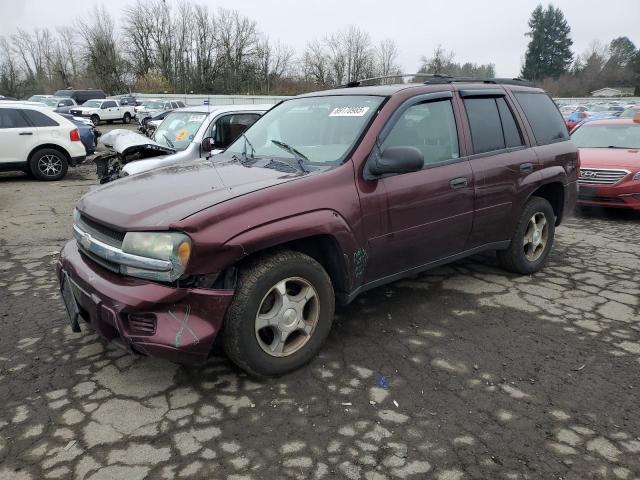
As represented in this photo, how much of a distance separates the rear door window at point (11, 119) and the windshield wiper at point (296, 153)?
9.26m

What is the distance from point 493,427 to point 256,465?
1265 millimetres

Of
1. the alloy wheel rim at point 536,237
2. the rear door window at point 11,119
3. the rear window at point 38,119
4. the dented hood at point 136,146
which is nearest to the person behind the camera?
the alloy wheel rim at point 536,237

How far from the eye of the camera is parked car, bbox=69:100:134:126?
31561mm

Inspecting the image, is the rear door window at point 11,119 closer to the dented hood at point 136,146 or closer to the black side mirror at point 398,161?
the dented hood at point 136,146

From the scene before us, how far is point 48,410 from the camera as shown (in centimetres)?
274

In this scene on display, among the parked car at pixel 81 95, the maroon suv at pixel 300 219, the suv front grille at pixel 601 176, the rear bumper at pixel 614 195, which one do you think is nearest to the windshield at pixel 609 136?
the suv front grille at pixel 601 176

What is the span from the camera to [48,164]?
11172mm

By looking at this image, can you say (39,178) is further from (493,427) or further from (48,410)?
(493,427)

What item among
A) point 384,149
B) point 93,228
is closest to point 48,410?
point 93,228

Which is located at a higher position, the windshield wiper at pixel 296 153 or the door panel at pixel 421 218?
the windshield wiper at pixel 296 153

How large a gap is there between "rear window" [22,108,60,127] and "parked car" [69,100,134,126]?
21951 mm

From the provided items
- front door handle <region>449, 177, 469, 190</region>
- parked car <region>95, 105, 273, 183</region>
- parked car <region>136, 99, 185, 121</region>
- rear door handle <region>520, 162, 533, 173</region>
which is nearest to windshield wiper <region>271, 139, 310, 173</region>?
front door handle <region>449, 177, 469, 190</region>

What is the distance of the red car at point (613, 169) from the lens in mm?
7289

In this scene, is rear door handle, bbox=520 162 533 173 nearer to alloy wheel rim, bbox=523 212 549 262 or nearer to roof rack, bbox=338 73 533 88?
alloy wheel rim, bbox=523 212 549 262
